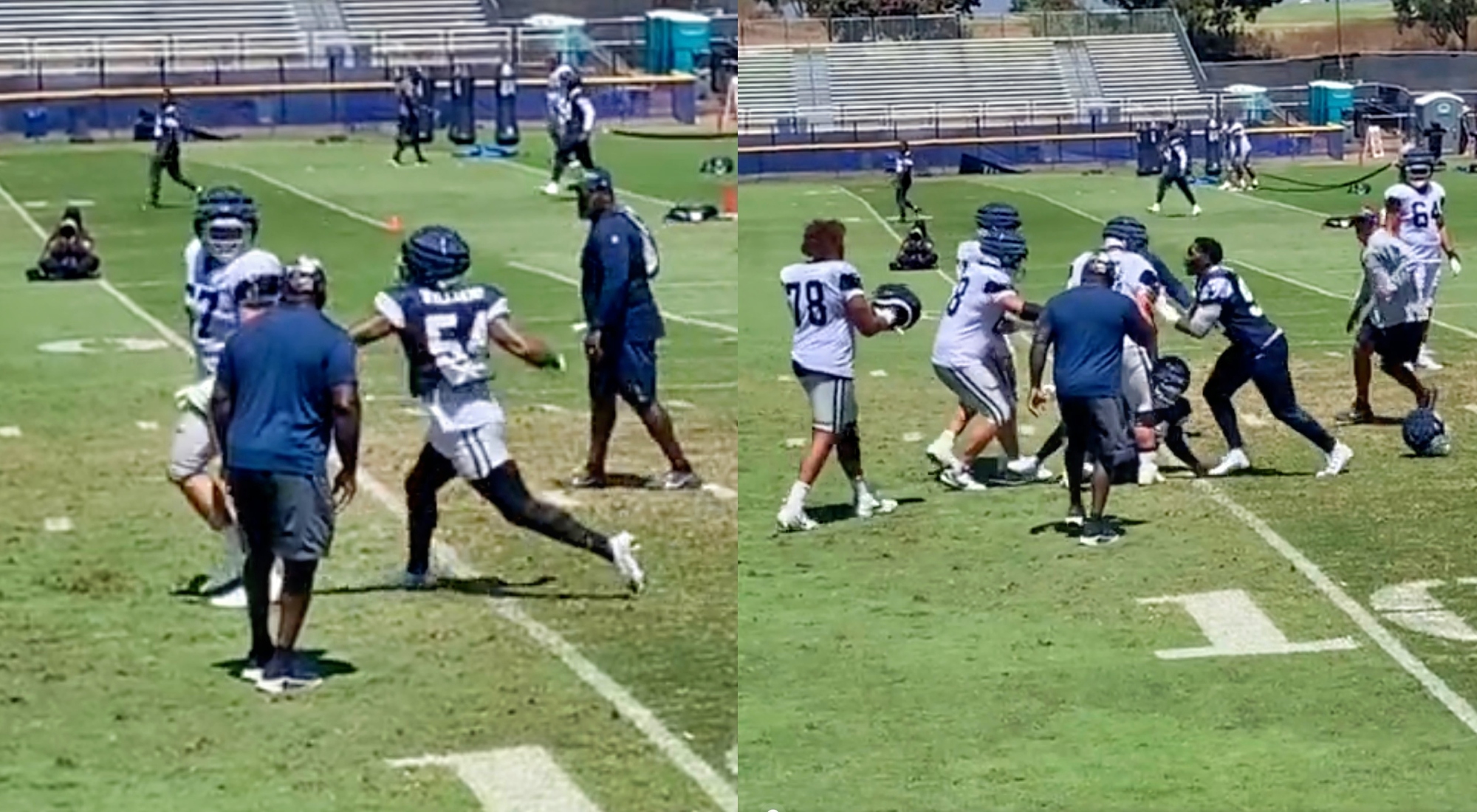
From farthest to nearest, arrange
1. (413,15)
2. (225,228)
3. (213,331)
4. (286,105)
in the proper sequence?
(413,15)
(286,105)
(213,331)
(225,228)

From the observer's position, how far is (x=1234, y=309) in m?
11.9

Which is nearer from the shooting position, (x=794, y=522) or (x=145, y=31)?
(x=794, y=522)

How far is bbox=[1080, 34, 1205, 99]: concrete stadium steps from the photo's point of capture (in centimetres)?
2300

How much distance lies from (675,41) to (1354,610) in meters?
31.8

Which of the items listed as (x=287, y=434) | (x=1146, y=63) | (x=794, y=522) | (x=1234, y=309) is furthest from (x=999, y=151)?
(x=287, y=434)

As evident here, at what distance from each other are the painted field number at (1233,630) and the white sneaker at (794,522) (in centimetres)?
163

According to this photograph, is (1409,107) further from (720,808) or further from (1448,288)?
(720,808)

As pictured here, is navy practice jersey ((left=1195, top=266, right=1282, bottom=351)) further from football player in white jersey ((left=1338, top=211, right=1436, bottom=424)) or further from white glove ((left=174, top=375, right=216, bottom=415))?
white glove ((left=174, top=375, right=216, bottom=415))

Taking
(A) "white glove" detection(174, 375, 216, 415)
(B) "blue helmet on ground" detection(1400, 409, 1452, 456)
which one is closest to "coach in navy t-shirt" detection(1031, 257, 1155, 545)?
(B) "blue helmet on ground" detection(1400, 409, 1452, 456)

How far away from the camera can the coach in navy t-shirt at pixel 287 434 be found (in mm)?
7266

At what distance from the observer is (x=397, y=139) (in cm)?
3291

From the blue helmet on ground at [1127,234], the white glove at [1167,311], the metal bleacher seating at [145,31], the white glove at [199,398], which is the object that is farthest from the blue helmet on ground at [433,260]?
the metal bleacher seating at [145,31]

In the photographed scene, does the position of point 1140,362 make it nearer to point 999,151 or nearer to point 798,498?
point 798,498

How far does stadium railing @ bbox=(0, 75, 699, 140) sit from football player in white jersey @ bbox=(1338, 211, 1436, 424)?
24.6 m
